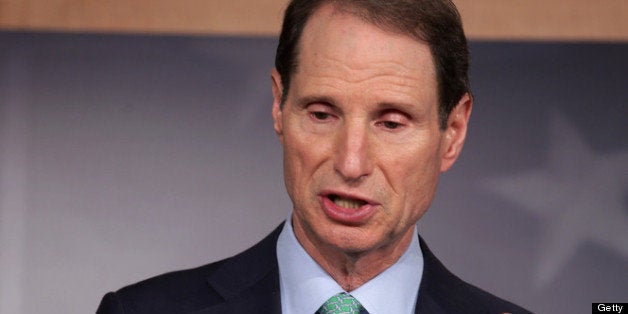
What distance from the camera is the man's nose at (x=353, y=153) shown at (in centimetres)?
238

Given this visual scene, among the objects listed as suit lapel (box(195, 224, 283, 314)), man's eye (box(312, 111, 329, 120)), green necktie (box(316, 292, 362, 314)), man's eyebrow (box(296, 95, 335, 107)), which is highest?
man's eyebrow (box(296, 95, 335, 107))

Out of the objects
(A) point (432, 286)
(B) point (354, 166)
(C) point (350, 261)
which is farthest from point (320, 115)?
(A) point (432, 286)

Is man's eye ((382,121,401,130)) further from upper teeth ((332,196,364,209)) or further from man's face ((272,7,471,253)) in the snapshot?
upper teeth ((332,196,364,209))

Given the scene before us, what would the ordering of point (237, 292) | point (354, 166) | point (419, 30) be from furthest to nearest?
point (237, 292)
point (419, 30)
point (354, 166)

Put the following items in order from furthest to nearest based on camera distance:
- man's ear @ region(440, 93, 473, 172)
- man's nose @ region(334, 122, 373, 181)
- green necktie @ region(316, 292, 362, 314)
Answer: man's ear @ region(440, 93, 473, 172) → green necktie @ region(316, 292, 362, 314) → man's nose @ region(334, 122, 373, 181)

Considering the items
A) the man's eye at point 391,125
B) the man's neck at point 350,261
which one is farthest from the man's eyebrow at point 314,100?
the man's neck at point 350,261

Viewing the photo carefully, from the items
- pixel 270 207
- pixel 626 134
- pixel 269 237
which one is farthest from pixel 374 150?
pixel 626 134

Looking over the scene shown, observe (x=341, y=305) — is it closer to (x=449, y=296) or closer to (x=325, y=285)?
(x=325, y=285)

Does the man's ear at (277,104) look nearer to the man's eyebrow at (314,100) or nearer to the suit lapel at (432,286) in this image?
the man's eyebrow at (314,100)

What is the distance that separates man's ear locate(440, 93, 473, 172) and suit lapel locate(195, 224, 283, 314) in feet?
1.12

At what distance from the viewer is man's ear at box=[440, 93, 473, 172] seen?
2.62 meters

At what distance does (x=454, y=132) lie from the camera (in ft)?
8.71

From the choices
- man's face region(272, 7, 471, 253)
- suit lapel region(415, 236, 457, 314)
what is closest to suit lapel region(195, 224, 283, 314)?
man's face region(272, 7, 471, 253)

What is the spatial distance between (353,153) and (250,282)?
13.9 inches
